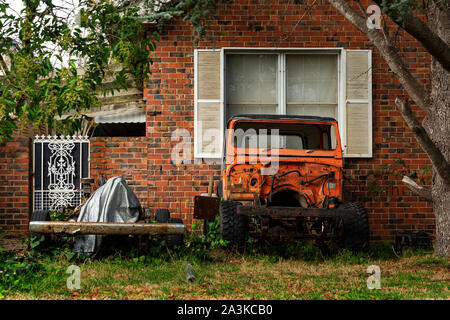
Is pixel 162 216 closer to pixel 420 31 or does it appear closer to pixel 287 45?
pixel 287 45

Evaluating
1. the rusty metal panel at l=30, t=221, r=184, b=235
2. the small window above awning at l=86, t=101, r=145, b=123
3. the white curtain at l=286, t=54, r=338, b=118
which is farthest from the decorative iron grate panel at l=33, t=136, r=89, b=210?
the white curtain at l=286, t=54, r=338, b=118

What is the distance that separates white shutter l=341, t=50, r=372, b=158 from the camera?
8.54m

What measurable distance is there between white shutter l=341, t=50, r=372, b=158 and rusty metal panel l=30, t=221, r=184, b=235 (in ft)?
12.8

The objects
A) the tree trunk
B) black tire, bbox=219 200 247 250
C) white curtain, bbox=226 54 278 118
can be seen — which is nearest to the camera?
black tire, bbox=219 200 247 250

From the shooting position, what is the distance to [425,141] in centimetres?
594

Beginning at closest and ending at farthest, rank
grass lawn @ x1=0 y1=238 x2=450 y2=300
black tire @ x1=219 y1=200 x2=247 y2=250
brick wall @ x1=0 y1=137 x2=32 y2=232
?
grass lawn @ x1=0 y1=238 x2=450 y2=300
black tire @ x1=219 y1=200 x2=247 y2=250
brick wall @ x1=0 y1=137 x2=32 y2=232

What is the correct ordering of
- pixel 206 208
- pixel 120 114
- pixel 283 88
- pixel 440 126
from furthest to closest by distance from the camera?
pixel 120 114, pixel 283 88, pixel 206 208, pixel 440 126

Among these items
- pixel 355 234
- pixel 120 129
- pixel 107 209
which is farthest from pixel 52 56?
pixel 120 129

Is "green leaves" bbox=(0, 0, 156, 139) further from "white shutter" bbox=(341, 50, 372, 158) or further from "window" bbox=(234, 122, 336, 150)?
"white shutter" bbox=(341, 50, 372, 158)

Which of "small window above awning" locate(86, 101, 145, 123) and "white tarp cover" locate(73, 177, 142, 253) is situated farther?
"small window above awning" locate(86, 101, 145, 123)

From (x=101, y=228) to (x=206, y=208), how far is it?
207 centimetres

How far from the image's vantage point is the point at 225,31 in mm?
8641

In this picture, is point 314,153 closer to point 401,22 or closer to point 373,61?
point 401,22

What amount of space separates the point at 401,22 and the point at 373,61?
11.1ft
